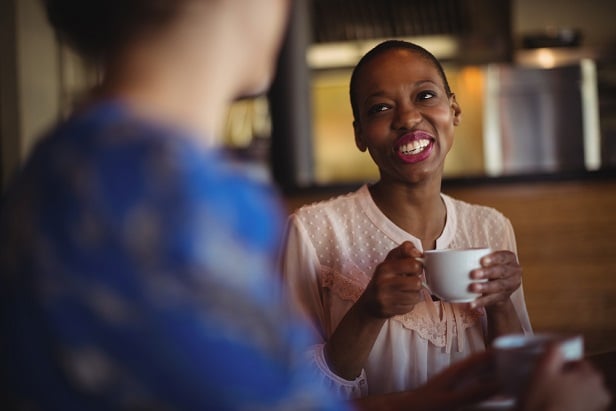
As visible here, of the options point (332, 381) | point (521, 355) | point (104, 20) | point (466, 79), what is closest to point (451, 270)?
point (332, 381)

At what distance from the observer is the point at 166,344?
472 millimetres

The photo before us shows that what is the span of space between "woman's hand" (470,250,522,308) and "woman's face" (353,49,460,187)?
30 cm

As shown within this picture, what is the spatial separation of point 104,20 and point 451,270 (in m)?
0.72

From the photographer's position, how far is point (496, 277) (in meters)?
1.23

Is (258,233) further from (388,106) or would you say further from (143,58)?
(388,106)

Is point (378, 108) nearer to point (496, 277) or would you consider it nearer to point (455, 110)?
point (455, 110)

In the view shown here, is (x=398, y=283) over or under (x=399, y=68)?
under

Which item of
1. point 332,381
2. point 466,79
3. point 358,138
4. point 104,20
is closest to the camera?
point 104,20

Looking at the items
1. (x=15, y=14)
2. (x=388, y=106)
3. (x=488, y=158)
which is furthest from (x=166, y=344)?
(x=488, y=158)

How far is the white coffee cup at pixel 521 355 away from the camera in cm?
70

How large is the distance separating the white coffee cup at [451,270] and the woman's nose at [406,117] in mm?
344

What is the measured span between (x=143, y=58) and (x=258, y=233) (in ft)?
0.51

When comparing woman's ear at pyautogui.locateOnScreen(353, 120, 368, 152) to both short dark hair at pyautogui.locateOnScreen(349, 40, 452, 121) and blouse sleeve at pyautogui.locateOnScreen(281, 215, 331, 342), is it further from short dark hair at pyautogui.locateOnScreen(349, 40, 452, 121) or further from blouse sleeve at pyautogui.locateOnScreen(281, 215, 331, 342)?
blouse sleeve at pyautogui.locateOnScreen(281, 215, 331, 342)

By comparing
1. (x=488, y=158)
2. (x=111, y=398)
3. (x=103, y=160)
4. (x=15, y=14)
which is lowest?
(x=488, y=158)
